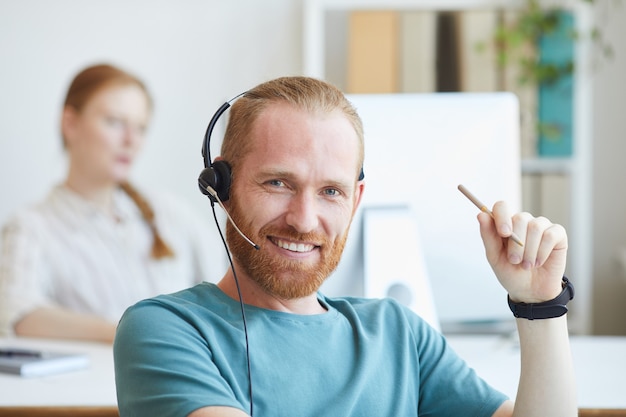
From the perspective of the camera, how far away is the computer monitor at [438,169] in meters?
1.78

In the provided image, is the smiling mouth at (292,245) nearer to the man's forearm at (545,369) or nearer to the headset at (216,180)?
the headset at (216,180)

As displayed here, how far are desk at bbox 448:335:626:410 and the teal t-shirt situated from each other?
33 centimetres

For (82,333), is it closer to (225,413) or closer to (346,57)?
(225,413)

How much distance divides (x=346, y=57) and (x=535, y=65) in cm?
76

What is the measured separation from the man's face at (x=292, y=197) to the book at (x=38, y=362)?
2.37ft

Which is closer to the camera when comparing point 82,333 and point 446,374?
point 446,374

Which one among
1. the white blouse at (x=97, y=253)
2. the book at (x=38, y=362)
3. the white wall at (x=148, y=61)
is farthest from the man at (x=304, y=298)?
the white wall at (x=148, y=61)

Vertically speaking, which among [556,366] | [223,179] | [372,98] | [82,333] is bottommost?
[82,333]

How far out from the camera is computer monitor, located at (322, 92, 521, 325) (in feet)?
5.84

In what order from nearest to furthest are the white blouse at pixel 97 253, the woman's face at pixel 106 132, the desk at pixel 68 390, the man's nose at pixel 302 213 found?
1. the man's nose at pixel 302 213
2. the desk at pixel 68 390
3. the white blouse at pixel 97 253
4. the woman's face at pixel 106 132

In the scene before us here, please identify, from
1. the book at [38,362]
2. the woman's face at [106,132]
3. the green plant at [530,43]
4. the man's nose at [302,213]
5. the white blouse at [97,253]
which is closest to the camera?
the man's nose at [302,213]

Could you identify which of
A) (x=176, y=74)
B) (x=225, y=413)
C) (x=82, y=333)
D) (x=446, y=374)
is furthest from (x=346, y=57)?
(x=225, y=413)

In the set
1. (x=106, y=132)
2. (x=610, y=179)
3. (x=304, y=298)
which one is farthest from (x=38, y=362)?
(x=610, y=179)

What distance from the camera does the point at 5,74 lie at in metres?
3.91
